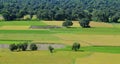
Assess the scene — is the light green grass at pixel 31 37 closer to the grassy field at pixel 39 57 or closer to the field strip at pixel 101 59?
the grassy field at pixel 39 57

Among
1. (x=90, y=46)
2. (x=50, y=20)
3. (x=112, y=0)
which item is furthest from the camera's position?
(x=112, y=0)

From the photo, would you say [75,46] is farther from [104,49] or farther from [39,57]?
[39,57]

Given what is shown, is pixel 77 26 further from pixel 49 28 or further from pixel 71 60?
pixel 71 60

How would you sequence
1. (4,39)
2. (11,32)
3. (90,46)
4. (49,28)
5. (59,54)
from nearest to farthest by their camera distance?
(59,54) < (90,46) < (4,39) < (11,32) < (49,28)

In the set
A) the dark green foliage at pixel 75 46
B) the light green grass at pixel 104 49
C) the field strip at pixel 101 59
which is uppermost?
the dark green foliage at pixel 75 46

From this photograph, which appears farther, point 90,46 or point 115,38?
point 115,38

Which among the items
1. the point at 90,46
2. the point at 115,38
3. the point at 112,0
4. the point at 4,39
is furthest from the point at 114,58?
the point at 112,0

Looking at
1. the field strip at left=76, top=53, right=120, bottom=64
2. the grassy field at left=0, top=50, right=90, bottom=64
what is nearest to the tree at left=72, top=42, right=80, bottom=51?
the grassy field at left=0, top=50, right=90, bottom=64

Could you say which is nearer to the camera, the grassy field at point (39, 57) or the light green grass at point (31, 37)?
the grassy field at point (39, 57)

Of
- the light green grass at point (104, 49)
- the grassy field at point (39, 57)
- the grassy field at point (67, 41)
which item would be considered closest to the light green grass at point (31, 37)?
the grassy field at point (67, 41)
